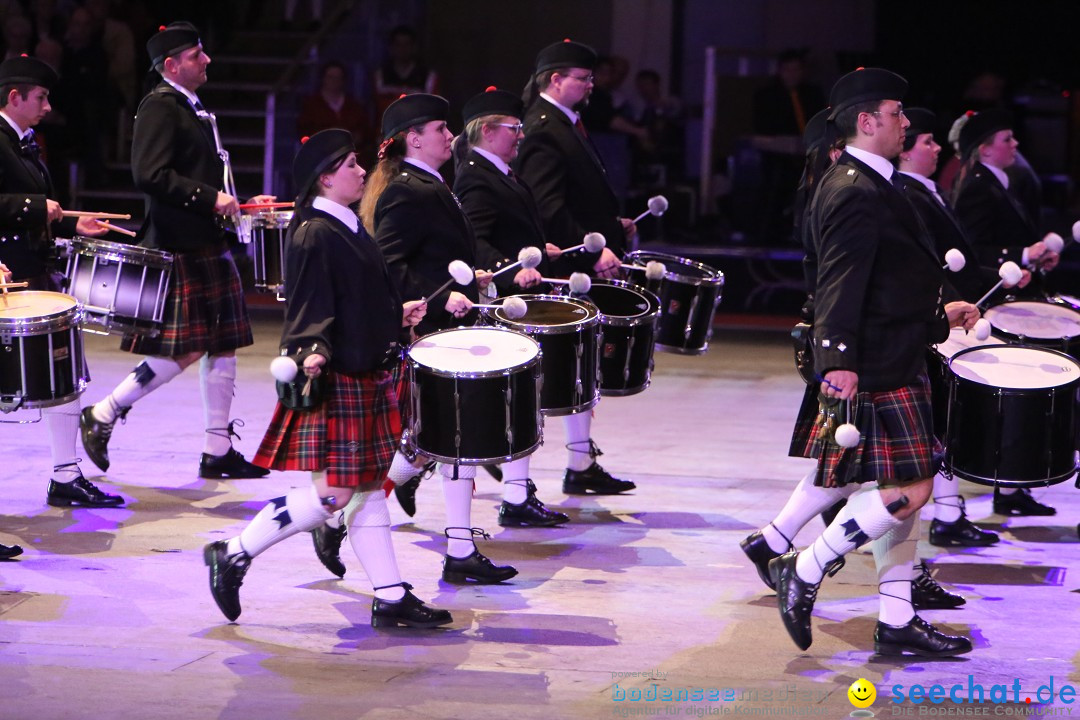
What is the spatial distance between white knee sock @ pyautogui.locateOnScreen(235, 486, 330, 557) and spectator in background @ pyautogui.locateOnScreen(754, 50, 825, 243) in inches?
295

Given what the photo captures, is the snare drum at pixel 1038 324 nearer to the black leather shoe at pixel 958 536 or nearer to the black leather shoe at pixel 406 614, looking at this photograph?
the black leather shoe at pixel 958 536

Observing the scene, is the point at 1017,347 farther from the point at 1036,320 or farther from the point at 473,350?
the point at 473,350

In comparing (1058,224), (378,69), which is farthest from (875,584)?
(378,69)

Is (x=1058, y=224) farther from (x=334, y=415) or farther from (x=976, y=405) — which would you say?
(x=334, y=415)

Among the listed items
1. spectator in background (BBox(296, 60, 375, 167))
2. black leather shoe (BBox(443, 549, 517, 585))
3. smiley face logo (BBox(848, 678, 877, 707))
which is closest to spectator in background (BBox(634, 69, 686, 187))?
spectator in background (BBox(296, 60, 375, 167))

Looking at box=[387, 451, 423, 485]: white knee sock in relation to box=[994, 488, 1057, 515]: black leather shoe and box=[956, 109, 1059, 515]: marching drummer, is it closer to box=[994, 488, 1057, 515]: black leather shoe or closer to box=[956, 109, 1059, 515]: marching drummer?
box=[994, 488, 1057, 515]: black leather shoe

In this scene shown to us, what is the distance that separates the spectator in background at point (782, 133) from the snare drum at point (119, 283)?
6.46 meters

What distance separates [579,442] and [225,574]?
2.10 meters

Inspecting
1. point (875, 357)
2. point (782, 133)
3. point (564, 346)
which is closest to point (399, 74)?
point (782, 133)

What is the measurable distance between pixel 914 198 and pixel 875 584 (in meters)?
1.33

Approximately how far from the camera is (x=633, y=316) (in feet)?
17.5

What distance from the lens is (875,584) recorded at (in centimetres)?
482

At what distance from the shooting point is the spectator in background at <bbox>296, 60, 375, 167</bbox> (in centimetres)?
1126

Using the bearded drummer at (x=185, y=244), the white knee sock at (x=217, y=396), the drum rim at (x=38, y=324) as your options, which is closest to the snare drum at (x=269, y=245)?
the bearded drummer at (x=185, y=244)
